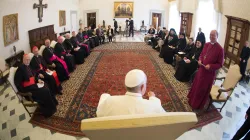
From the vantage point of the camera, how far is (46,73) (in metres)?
5.56

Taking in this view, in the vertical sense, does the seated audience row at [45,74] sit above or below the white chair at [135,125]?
below

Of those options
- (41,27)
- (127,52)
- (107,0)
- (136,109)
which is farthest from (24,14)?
(107,0)

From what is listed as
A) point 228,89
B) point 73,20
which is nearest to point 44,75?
point 228,89

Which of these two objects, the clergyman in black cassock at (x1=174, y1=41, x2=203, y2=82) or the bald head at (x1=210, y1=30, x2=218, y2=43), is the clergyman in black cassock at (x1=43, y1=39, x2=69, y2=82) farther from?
the bald head at (x1=210, y1=30, x2=218, y2=43)

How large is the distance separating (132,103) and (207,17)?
10044mm

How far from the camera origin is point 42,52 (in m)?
6.47

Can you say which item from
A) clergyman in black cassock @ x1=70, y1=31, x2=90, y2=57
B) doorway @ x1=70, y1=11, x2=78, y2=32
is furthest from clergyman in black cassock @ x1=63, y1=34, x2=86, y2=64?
doorway @ x1=70, y1=11, x2=78, y2=32

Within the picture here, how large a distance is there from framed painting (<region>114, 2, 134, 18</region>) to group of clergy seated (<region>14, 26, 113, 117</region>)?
10.8 metres

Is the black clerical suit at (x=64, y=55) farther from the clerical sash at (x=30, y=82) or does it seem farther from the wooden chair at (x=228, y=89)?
the wooden chair at (x=228, y=89)

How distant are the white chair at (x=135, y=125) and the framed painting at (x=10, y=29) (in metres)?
7.22

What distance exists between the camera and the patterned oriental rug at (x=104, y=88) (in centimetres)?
444

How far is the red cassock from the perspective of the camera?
4238mm

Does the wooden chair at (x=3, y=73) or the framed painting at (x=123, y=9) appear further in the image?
the framed painting at (x=123, y=9)

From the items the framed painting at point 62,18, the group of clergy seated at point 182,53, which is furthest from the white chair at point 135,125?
the framed painting at point 62,18
